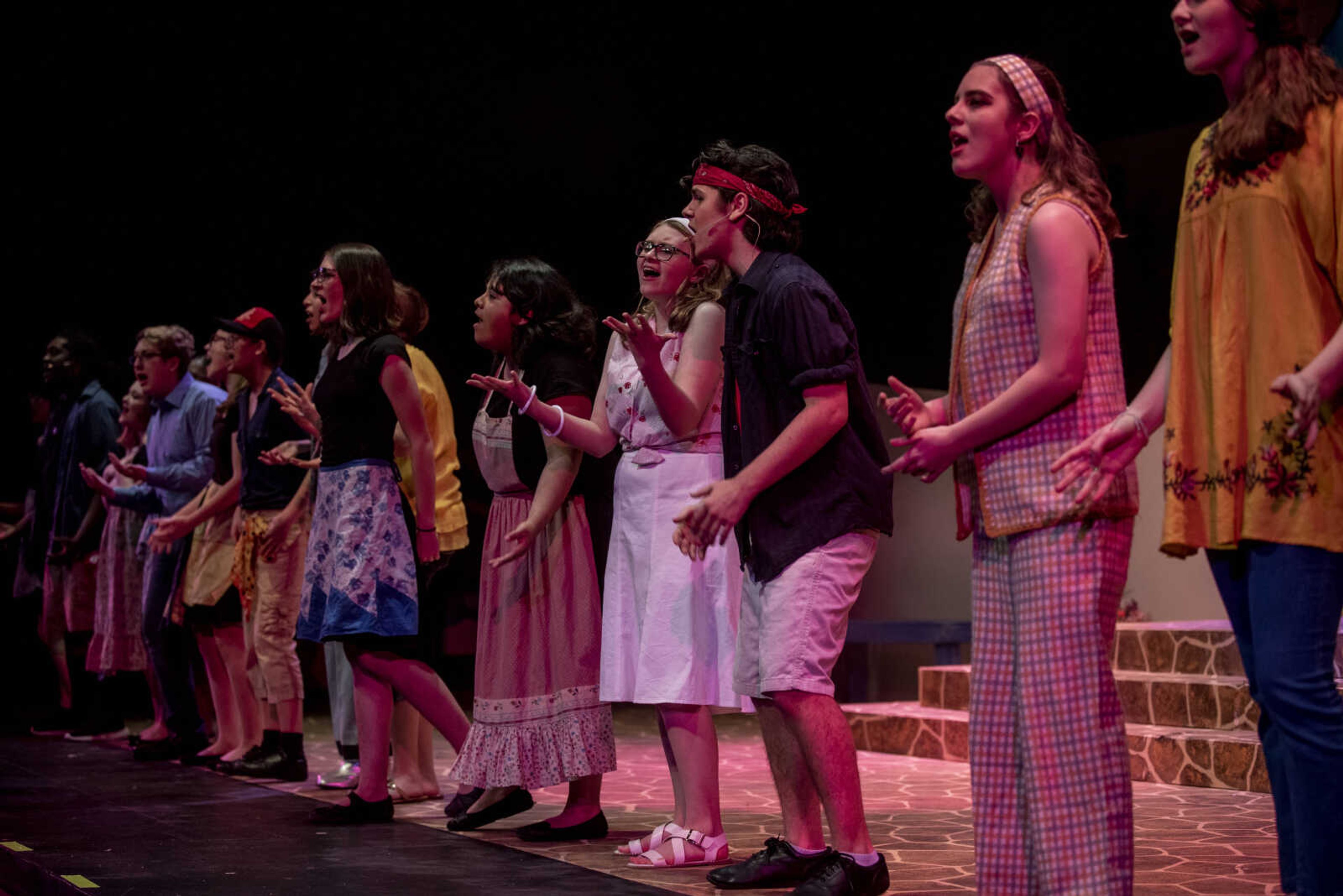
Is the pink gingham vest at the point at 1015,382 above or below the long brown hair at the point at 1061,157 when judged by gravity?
below

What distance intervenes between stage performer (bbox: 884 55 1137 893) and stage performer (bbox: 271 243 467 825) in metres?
2.15

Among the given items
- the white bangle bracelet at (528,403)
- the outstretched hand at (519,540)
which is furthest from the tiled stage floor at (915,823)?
the white bangle bracelet at (528,403)

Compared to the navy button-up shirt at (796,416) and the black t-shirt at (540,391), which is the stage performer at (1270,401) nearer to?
the navy button-up shirt at (796,416)

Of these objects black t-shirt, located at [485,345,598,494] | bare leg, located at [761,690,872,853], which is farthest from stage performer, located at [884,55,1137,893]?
black t-shirt, located at [485,345,598,494]

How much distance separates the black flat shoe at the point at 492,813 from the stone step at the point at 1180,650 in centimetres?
290

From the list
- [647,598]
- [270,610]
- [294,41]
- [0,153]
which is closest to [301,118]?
[294,41]

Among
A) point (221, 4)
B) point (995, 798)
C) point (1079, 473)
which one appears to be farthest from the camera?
point (221, 4)

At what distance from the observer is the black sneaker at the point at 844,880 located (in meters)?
2.66

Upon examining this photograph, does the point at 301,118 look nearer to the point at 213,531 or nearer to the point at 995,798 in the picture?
the point at 213,531

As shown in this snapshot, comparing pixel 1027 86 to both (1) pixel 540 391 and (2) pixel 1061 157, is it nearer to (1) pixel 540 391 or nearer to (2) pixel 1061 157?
(2) pixel 1061 157

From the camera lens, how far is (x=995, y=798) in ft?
6.96

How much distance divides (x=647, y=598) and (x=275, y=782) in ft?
7.50

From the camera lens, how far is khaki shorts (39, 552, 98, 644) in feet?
22.5

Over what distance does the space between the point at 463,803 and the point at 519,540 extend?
93 cm
